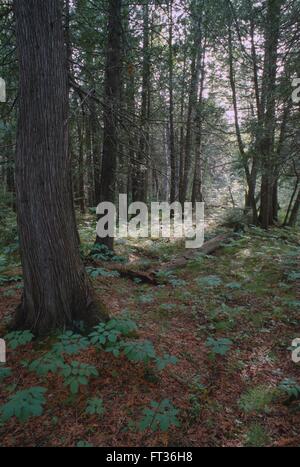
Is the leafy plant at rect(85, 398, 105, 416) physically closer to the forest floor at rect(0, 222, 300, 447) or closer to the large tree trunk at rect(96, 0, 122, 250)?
the forest floor at rect(0, 222, 300, 447)

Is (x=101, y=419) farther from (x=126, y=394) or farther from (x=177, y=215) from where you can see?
(x=177, y=215)

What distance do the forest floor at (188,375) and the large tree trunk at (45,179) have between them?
466 millimetres

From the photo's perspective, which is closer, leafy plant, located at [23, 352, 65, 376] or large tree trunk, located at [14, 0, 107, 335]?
leafy plant, located at [23, 352, 65, 376]

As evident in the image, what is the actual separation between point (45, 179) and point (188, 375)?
109 inches

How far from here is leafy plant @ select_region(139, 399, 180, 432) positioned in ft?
7.88

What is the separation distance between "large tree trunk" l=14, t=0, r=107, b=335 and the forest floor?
47 centimetres

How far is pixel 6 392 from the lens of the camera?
2822mm

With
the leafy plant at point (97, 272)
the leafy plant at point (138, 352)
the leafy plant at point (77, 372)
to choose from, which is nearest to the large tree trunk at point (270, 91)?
the leafy plant at point (97, 272)

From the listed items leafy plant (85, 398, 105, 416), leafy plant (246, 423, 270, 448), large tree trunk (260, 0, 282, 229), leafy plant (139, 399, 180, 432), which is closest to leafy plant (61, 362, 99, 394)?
leafy plant (85, 398, 105, 416)

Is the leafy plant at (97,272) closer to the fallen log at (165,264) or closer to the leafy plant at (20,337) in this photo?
the fallen log at (165,264)

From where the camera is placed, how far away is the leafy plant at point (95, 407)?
2.56 metres

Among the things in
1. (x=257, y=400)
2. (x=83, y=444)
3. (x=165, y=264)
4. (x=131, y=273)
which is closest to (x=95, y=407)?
(x=83, y=444)

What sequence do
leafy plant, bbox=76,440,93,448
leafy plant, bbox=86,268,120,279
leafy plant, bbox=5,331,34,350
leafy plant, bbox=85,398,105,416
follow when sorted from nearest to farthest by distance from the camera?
leafy plant, bbox=76,440,93,448, leafy plant, bbox=85,398,105,416, leafy plant, bbox=5,331,34,350, leafy plant, bbox=86,268,120,279

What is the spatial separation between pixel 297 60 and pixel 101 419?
7161mm
